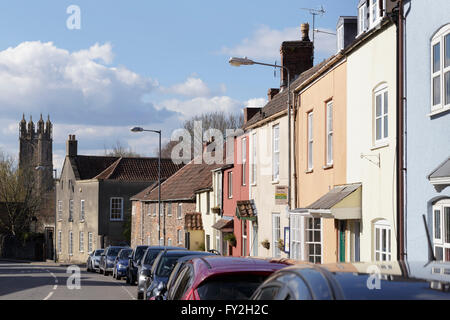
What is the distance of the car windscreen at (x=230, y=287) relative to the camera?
7.50m

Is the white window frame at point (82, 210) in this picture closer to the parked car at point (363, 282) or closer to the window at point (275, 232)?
the window at point (275, 232)

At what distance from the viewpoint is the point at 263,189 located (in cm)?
2770

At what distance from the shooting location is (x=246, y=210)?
29500 millimetres

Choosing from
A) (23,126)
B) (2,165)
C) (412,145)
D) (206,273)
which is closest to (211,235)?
(412,145)

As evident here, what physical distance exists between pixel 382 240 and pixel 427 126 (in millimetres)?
3541

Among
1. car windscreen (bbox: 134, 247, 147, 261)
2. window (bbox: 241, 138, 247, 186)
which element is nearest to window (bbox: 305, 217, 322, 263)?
car windscreen (bbox: 134, 247, 147, 261)

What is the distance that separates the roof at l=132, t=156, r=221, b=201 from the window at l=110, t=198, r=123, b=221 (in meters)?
7.54

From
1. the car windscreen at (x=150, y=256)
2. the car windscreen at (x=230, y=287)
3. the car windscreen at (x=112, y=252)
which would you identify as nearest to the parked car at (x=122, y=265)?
the car windscreen at (x=112, y=252)

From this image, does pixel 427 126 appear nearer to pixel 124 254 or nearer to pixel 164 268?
pixel 164 268

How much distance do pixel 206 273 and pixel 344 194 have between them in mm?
9999

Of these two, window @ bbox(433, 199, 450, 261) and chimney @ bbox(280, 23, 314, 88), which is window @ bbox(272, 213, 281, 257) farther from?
window @ bbox(433, 199, 450, 261)

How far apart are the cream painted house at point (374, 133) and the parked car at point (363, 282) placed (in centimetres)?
1022

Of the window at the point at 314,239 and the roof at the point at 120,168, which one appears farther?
the roof at the point at 120,168
